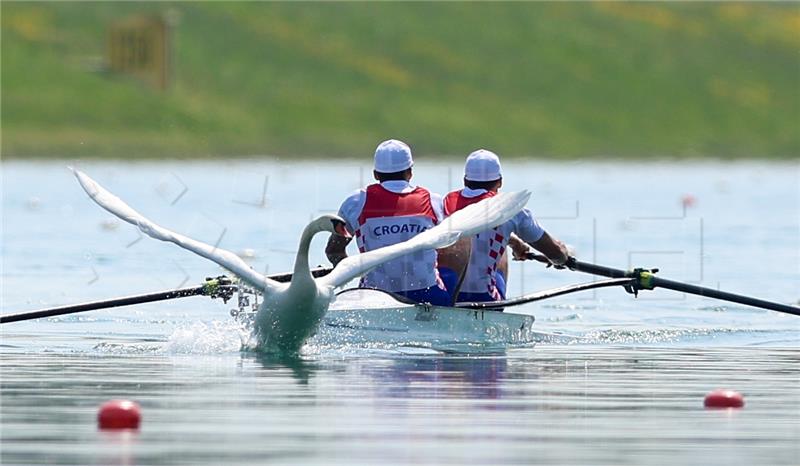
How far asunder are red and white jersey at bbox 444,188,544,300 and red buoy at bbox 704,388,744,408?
18.8 feet

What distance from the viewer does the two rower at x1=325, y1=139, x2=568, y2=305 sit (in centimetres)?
2006

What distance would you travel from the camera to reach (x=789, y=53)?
174 meters

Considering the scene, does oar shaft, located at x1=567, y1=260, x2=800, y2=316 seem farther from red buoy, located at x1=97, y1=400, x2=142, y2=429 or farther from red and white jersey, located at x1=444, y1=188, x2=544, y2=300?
red buoy, located at x1=97, y1=400, x2=142, y2=429

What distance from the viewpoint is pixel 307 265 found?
17766mm

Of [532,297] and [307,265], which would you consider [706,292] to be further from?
[307,265]

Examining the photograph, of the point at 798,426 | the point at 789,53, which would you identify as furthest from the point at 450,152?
the point at 798,426

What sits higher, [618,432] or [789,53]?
[789,53]

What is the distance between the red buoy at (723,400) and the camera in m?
15.2

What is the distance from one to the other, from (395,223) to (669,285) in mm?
3329

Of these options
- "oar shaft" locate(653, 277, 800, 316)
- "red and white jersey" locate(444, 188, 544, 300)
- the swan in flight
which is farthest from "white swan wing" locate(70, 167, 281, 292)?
"oar shaft" locate(653, 277, 800, 316)

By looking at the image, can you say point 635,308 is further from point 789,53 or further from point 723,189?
point 789,53

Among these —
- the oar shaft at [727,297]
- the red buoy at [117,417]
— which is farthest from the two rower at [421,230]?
the red buoy at [117,417]

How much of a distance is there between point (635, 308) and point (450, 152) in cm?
11524

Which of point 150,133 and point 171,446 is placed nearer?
point 171,446
